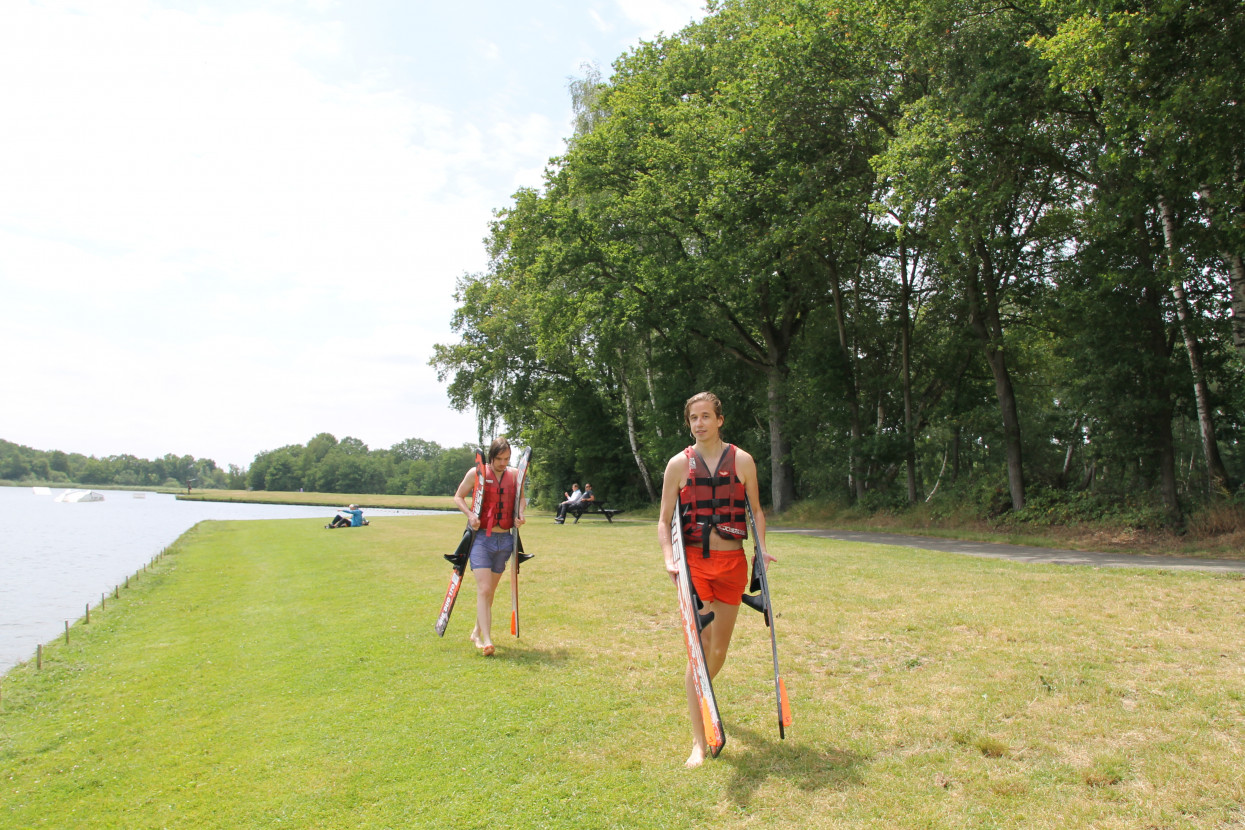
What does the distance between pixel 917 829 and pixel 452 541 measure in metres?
18.3

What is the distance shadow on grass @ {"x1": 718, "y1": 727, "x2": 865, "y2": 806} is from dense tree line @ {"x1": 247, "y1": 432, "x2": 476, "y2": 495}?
4097 inches

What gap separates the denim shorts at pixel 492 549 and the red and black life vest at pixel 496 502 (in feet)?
0.30

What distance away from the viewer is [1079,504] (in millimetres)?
17766

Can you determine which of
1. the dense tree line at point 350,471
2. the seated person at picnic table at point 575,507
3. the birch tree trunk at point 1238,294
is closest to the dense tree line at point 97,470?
the dense tree line at point 350,471

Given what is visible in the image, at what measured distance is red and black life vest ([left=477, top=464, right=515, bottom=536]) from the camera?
24.7 feet

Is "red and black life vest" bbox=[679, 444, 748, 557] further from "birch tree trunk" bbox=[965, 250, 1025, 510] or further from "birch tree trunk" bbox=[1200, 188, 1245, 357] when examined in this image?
"birch tree trunk" bbox=[965, 250, 1025, 510]

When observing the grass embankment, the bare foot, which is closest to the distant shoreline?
the grass embankment

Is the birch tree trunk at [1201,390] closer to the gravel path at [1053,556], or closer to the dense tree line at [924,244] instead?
the dense tree line at [924,244]

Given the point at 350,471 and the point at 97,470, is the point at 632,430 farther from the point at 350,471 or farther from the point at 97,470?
the point at 97,470

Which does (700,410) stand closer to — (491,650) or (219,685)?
(491,650)

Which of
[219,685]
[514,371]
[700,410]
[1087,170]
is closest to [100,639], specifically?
[219,685]

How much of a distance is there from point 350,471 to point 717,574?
415 ft

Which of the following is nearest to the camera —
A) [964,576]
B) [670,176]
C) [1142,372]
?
[964,576]

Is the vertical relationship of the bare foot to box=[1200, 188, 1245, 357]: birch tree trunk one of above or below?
below
